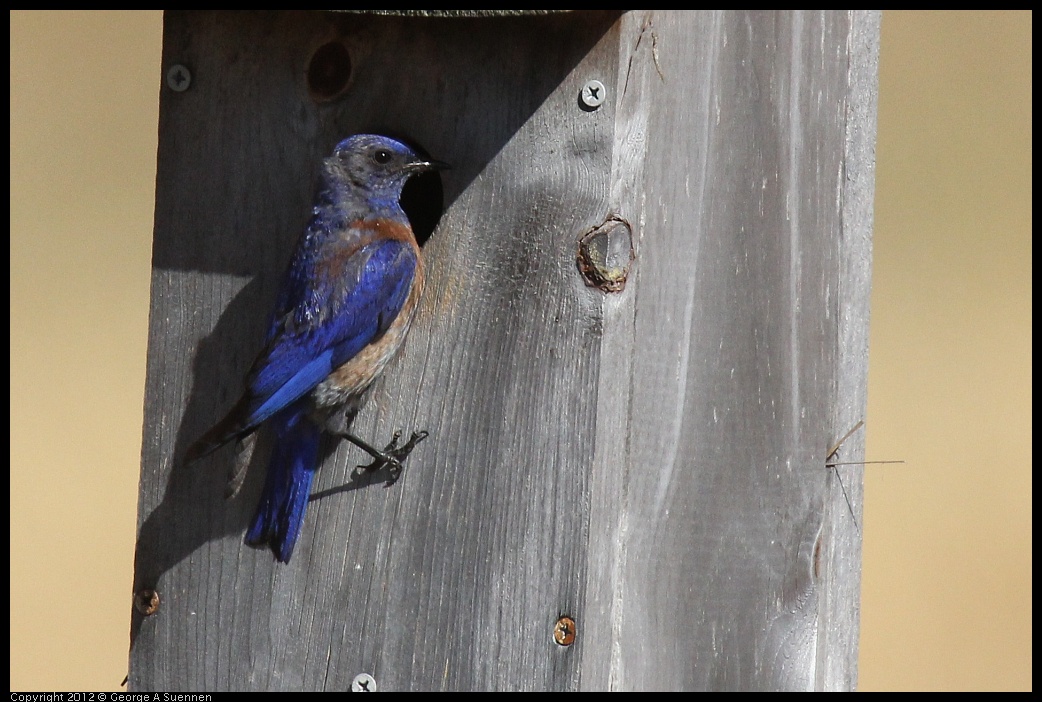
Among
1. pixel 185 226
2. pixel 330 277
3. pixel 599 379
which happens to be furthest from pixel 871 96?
pixel 185 226

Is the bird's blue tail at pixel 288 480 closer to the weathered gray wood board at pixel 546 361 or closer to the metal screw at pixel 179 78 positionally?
the weathered gray wood board at pixel 546 361

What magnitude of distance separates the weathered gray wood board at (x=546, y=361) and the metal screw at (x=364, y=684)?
34 millimetres

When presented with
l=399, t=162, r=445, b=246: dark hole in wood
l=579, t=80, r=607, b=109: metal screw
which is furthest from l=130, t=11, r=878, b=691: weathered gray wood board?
l=399, t=162, r=445, b=246: dark hole in wood

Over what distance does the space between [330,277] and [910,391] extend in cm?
494

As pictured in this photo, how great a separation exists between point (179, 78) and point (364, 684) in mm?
1380

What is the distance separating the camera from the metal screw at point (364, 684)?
2.66m

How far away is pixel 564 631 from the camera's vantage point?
7.95 ft

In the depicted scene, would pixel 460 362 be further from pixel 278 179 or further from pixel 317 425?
pixel 278 179

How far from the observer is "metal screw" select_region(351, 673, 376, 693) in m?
2.66

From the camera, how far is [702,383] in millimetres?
2688

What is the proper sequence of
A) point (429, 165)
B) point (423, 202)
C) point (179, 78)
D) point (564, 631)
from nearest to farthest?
point (564, 631), point (429, 165), point (179, 78), point (423, 202)

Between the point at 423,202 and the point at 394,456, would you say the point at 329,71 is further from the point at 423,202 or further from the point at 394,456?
the point at 394,456

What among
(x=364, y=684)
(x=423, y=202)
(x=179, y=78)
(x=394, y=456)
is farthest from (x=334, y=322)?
(x=364, y=684)

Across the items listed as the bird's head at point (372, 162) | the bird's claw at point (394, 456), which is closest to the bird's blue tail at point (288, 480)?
the bird's claw at point (394, 456)
